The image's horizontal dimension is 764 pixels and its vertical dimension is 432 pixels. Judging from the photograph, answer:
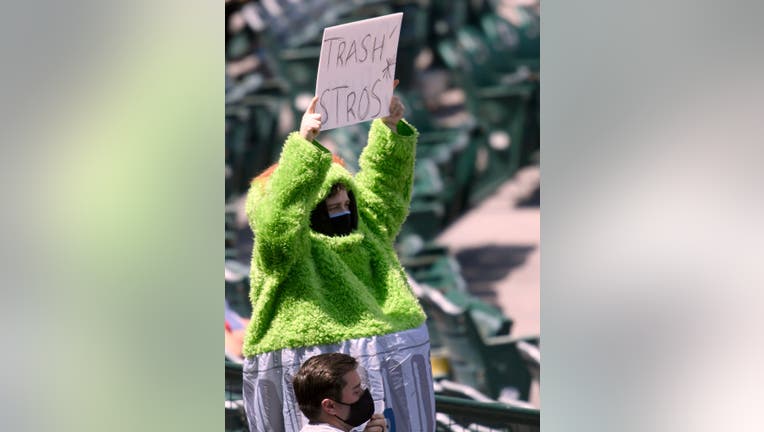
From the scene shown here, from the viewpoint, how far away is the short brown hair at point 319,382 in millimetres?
2286

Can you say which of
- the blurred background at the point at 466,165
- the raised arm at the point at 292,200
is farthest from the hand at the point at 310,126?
the blurred background at the point at 466,165

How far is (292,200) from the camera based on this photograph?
97.0 inches

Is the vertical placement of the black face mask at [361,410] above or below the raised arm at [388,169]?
below

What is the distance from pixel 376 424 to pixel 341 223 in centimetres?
49

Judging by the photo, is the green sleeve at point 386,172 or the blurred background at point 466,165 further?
the blurred background at point 466,165

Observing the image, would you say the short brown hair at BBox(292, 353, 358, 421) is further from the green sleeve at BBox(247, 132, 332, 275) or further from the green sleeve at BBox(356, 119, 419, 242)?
the green sleeve at BBox(356, 119, 419, 242)

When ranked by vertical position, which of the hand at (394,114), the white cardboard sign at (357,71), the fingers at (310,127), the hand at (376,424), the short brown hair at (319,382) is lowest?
the hand at (376,424)

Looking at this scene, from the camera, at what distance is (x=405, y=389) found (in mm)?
2588

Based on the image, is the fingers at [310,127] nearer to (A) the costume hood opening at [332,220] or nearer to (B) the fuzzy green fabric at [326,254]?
(B) the fuzzy green fabric at [326,254]

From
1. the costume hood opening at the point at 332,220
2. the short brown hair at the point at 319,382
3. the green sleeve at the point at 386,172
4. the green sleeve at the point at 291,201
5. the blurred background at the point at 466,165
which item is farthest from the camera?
the blurred background at the point at 466,165

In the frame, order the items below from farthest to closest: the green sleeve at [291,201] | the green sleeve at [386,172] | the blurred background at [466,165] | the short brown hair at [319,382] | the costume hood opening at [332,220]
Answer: the blurred background at [466,165]
the green sleeve at [386,172]
the costume hood opening at [332,220]
the green sleeve at [291,201]
the short brown hair at [319,382]

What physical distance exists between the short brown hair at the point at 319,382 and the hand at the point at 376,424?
0.40 feet
